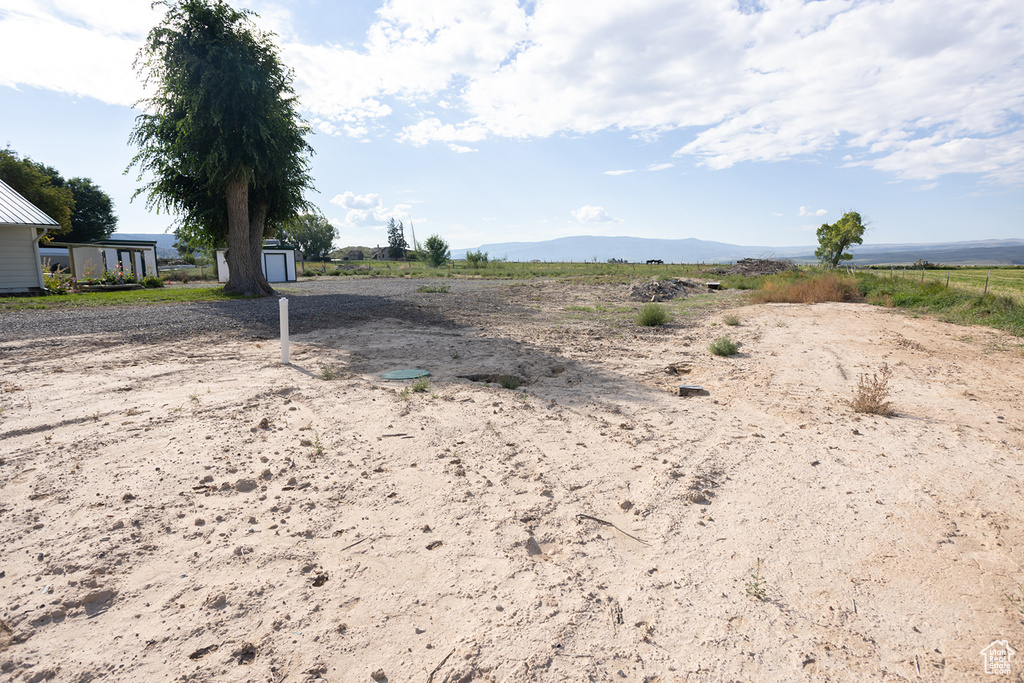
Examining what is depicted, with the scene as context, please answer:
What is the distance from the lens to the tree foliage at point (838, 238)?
48188mm

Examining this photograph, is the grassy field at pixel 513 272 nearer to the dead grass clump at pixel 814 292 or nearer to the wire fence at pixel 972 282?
the wire fence at pixel 972 282

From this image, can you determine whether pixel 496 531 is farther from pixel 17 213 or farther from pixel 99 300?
pixel 17 213

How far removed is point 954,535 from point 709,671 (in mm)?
2303

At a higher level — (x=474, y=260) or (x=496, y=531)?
(x=474, y=260)

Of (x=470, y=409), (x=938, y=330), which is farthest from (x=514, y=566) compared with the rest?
(x=938, y=330)

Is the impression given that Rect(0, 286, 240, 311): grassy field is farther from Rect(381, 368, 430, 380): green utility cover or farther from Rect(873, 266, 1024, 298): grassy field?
Rect(873, 266, 1024, 298): grassy field

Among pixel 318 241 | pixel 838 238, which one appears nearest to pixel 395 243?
pixel 318 241

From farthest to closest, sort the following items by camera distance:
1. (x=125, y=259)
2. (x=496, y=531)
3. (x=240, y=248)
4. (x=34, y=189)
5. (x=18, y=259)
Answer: (x=125, y=259), (x=34, y=189), (x=240, y=248), (x=18, y=259), (x=496, y=531)

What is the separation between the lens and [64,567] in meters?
2.83

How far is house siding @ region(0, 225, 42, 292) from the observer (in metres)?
18.3

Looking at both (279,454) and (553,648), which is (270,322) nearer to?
(279,454)

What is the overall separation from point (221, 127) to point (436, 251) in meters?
43.2

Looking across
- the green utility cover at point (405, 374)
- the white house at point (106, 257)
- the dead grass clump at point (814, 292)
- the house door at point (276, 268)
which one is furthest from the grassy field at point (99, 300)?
the dead grass clump at point (814, 292)

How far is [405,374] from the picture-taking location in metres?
7.31
